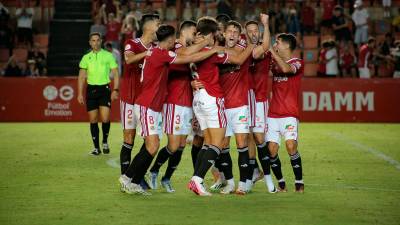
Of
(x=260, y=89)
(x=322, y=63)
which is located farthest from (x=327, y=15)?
(x=260, y=89)

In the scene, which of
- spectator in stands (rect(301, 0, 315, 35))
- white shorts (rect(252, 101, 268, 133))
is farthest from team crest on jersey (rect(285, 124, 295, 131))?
spectator in stands (rect(301, 0, 315, 35))

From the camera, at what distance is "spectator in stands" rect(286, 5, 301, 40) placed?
2955 centimetres

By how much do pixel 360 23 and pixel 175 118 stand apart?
19.3 meters

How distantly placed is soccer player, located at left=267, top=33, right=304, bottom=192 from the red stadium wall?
14.7 metres

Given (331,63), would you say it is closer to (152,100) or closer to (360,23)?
(360,23)

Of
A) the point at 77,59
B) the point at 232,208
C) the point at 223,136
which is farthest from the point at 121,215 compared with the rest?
the point at 77,59

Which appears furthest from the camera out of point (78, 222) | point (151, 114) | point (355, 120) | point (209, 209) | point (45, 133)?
point (355, 120)

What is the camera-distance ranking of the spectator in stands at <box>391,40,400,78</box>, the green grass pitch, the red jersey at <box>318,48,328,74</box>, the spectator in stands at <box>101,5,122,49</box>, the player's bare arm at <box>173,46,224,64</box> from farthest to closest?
the spectator in stands at <box>101,5,122,49</box>, the spectator in stands at <box>391,40,400,78</box>, the red jersey at <box>318,48,328,74</box>, the player's bare arm at <box>173,46,224,64</box>, the green grass pitch

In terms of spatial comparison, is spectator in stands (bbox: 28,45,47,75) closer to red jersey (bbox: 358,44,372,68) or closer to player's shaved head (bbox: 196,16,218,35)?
red jersey (bbox: 358,44,372,68)

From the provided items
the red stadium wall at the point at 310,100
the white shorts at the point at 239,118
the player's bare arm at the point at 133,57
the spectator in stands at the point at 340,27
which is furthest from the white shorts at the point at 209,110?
the spectator in stands at the point at 340,27

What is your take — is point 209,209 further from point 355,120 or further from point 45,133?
point 355,120

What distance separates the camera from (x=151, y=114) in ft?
37.2

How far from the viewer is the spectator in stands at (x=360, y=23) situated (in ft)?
97.2

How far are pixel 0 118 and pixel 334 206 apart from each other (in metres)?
17.8
